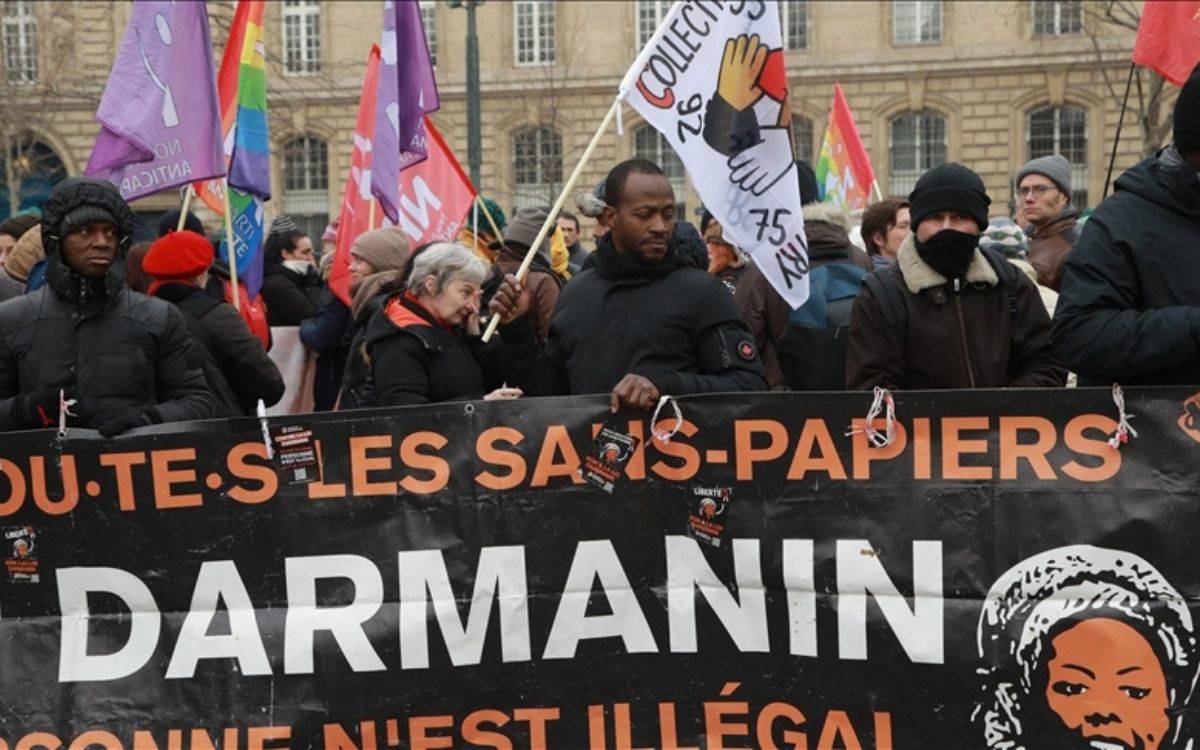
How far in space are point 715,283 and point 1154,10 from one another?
3.24 m

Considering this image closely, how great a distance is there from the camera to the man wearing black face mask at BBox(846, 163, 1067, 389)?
462 cm

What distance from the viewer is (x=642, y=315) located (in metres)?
4.52

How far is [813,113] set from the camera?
3994cm

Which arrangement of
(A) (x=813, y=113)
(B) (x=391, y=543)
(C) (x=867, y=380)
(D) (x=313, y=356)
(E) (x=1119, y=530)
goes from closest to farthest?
(E) (x=1119, y=530), (B) (x=391, y=543), (C) (x=867, y=380), (D) (x=313, y=356), (A) (x=813, y=113)

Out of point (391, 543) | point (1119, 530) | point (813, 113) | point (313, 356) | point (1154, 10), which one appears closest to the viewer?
point (1119, 530)

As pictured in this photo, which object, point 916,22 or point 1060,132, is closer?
point 1060,132

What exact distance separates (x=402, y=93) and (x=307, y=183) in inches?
1381

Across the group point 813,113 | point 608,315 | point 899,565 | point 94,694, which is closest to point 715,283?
point 608,315

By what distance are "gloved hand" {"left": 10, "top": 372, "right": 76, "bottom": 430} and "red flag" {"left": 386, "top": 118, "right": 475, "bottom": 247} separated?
441cm

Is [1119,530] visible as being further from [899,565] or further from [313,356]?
[313,356]

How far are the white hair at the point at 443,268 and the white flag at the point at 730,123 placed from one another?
0.78m

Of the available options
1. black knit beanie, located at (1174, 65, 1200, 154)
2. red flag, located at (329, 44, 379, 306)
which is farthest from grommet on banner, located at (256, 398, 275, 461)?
red flag, located at (329, 44, 379, 306)

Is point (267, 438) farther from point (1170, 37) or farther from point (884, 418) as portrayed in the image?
point (1170, 37)

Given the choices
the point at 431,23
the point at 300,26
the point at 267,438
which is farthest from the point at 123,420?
the point at 300,26
